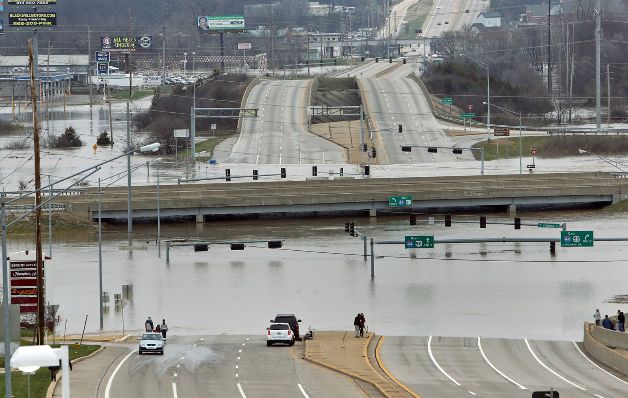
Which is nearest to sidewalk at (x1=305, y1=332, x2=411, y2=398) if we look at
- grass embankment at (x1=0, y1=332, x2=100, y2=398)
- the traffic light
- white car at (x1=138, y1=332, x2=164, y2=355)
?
white car at (x1=138, y1=332, x2=164, y2=355)

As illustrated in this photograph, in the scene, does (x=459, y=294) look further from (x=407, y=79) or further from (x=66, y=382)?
(x=407, y=79)

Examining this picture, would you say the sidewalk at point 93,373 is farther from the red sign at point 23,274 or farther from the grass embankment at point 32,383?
the red sign at point 23,274

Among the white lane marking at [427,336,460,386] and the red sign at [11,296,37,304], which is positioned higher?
the red sign at [11,296,37,304]

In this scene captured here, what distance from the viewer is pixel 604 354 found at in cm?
4906

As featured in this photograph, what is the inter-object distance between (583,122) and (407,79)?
23.2m

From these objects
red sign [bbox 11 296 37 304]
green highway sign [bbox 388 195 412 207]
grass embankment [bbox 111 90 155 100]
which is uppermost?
grass embankment [bbox 111 90 155 100]

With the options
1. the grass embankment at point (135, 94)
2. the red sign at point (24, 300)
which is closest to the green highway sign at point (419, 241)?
the red sign at point (24, 300)

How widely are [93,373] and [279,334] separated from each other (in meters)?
8.43

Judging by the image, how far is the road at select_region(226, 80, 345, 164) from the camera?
125m

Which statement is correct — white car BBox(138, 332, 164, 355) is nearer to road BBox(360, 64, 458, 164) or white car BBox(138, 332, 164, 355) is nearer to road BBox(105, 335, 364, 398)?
road BBox(105, 335, 364, 398)

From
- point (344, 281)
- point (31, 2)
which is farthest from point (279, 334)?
point (31, 2)

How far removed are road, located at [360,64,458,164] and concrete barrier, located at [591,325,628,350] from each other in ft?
230

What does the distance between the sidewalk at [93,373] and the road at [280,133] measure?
2905 inches

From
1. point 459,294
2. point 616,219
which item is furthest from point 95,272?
point 616,219
